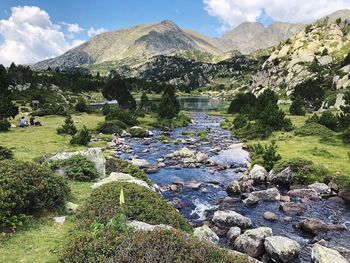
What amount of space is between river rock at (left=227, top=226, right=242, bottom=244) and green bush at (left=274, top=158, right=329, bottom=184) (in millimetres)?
13666

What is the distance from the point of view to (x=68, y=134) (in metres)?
49.5

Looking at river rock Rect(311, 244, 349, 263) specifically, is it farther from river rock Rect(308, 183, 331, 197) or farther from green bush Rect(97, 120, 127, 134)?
green bush Rect(97, 120, 127, 134)

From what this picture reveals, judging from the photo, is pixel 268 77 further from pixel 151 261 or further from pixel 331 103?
pixel 151 261

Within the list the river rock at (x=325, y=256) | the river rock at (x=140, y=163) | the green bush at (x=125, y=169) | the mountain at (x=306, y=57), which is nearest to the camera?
the river rock at (x=325, y=256)

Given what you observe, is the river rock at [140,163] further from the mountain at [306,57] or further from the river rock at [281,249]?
the mountain at [306,57]

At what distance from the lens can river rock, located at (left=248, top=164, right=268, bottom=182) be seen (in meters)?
31.9

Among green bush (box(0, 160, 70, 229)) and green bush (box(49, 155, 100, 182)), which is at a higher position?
green bush (box(0, 160, 70, 229))

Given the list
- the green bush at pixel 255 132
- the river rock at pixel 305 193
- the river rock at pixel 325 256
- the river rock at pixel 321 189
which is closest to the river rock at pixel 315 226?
the river rock at pixel 325 256

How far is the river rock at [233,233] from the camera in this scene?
63.5 feet

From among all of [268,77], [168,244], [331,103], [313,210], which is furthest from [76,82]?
[168,244]

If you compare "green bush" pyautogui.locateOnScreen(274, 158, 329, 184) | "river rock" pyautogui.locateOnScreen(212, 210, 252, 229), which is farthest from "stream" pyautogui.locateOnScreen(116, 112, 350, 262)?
"green bush" pyautogui.locateOnScreen(274, 158, 329, 184)

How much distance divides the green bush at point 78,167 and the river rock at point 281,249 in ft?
40.2

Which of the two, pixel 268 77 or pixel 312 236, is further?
pixel 268 77

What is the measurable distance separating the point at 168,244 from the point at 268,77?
172 meters
